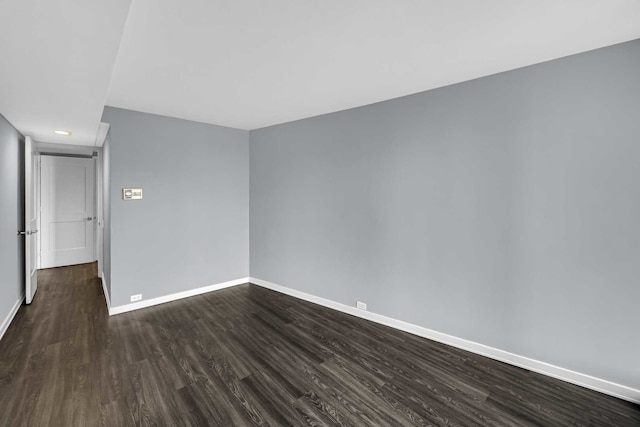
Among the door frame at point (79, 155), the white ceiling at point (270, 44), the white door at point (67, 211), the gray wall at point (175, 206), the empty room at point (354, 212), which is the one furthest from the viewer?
the white door at point (67, 211)

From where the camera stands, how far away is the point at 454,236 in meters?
2.82

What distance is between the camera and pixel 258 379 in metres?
2.30

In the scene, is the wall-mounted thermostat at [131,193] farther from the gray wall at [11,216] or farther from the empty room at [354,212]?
the gray wall at [11,216]

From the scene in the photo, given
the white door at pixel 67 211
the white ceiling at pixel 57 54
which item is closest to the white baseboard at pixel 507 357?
the white ceiling at pixel 57 54

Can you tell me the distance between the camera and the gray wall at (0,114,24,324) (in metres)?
3.02

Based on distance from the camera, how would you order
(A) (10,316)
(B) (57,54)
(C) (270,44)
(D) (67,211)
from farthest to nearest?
(D) (67,211), (A) (10,316), (C) (270,44), (B) (57,54)

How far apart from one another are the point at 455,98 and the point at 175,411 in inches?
137

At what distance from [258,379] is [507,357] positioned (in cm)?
217

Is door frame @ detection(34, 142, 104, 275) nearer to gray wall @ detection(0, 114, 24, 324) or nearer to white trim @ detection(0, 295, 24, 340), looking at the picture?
gray wall @ detection(0, 114, 24, 324)

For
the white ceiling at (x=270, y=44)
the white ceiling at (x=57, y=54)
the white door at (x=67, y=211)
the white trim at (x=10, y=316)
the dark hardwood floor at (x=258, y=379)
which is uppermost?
the white ceiling at (x=270, y=44)

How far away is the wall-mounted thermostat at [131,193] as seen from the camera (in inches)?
141

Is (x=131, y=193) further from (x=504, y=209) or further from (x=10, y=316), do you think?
(x=504, y=209)

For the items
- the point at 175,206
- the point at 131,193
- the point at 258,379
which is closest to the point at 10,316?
the point at 131,193

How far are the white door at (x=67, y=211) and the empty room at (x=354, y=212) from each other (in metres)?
1.98
